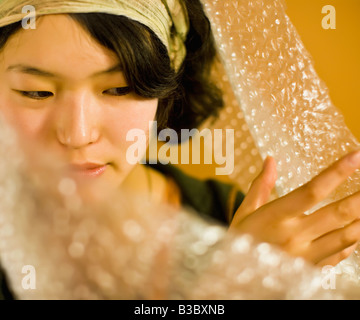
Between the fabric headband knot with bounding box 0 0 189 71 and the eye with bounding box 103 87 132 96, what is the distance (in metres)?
0.07

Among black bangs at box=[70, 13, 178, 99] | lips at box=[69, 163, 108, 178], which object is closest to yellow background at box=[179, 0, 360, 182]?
black bangs at box=[70, 13, 178, 99]

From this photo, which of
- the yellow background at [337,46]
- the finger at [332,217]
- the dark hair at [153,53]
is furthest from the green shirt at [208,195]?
the finger at [332,217]

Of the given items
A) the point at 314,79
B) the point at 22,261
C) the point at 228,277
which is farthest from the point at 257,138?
the point at 22,261

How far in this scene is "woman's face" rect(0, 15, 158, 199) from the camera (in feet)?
1.30

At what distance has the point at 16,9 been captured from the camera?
0.41 m

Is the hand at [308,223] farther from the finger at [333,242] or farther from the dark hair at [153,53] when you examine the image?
the dark hair at [153,53]

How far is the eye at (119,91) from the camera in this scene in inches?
17.7

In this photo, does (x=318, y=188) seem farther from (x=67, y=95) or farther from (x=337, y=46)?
(x=337, y=46)

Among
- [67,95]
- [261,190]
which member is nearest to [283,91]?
[261,190]

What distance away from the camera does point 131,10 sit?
1.36ft

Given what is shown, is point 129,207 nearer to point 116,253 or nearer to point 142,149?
point 116,253

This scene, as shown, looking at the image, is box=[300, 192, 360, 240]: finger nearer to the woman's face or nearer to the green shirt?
the woman's face

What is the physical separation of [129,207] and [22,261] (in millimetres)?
126
